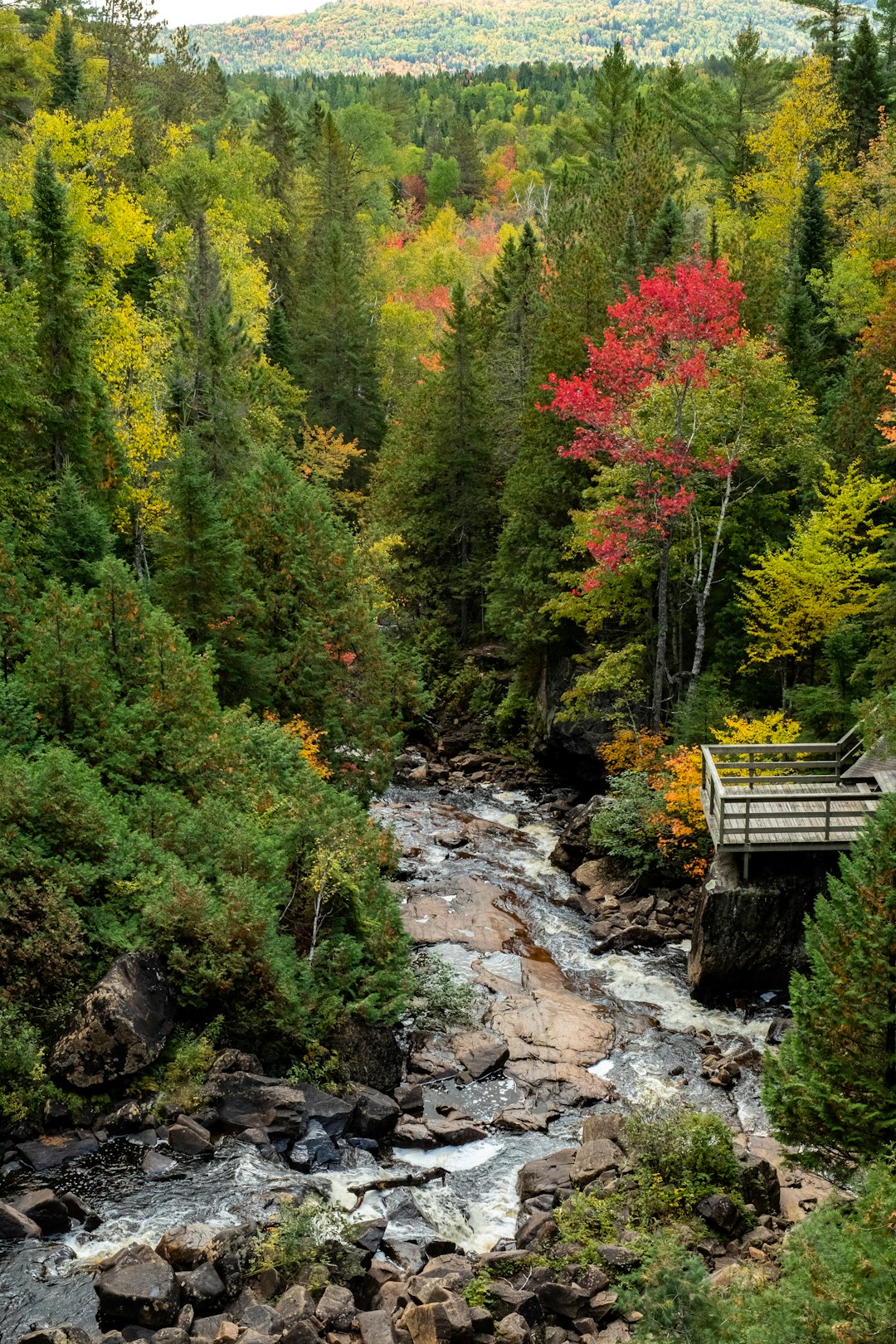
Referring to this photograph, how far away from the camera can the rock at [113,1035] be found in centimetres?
1398

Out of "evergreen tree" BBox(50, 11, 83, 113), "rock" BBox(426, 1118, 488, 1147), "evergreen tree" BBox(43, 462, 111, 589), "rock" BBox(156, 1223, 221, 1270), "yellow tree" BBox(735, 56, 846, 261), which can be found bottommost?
"rock" BBox(426, 1118, 488, 1147)

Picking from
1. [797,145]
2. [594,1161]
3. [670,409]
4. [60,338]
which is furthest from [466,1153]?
[797,145]

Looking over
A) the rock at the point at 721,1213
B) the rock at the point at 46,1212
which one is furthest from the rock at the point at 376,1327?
the rock at the point at 721,1213

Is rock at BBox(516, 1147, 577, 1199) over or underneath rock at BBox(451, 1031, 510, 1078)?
over

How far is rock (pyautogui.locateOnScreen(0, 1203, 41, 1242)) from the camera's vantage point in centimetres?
1170

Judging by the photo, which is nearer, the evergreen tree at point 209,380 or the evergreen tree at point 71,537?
the evergreen tree at point 71,537

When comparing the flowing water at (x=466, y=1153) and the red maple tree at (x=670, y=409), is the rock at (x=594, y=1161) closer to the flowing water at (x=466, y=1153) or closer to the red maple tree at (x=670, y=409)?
the flowing water at (x=466, y=1153)

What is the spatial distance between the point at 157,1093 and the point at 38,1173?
182 centimetres

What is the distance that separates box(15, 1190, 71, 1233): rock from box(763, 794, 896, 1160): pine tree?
8165 millimetres

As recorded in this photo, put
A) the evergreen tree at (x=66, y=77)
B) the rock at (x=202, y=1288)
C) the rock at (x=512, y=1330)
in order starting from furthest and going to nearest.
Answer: the evergreen tree at (x=66, y=77)
the rock at (x=202, y=1288)
the rock at (x=512, y=1330)

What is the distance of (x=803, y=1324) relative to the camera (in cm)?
757

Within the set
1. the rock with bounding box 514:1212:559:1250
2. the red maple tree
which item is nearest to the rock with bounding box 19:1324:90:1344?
the rock with bounding box 514:1212:559:1250

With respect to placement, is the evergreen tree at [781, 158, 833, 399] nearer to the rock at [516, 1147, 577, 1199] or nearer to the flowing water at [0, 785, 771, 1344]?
the flowing water at [0, 785, 771, 1344]

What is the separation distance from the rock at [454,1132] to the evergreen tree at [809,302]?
76.4 feet
